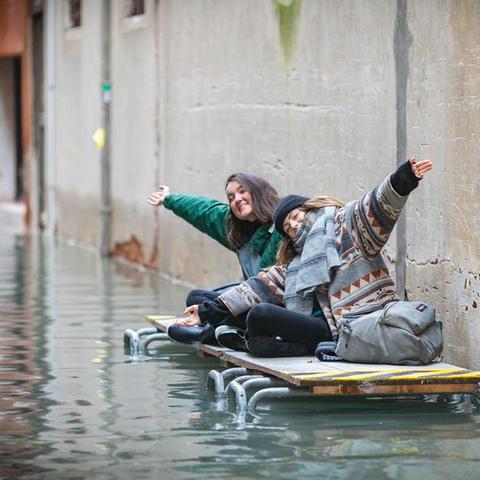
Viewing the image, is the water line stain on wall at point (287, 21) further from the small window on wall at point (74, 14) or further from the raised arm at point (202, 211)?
the small window on wall at point (74, 14)

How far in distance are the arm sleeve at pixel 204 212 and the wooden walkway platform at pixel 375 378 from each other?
202 centimetres

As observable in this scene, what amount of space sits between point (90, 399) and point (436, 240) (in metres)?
2.18

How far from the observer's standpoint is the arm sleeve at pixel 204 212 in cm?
1017

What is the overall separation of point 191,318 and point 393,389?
6.77 ft

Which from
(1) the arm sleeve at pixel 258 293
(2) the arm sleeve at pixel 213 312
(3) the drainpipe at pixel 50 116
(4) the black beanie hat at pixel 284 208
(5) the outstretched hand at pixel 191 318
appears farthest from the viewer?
(3) the drainpipe at pixel 50 116

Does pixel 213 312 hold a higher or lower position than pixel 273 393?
higher

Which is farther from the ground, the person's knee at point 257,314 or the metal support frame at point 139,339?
the person's knee at point 257,314

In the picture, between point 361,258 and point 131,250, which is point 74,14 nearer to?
point 131,250

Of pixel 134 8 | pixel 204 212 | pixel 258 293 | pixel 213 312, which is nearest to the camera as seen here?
pixel 258 293

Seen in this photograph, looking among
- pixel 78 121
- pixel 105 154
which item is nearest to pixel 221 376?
pixel 105 154

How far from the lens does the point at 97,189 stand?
66.7ft

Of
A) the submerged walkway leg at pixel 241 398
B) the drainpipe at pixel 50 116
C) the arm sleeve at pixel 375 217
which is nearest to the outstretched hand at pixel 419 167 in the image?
the arm sleeve at pixel 375 217

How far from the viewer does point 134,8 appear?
17891mm

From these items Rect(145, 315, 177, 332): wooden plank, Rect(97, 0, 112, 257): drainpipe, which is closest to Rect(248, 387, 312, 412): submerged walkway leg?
Rect(145, 315, 177, 332): wooden plank
